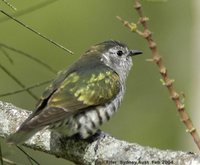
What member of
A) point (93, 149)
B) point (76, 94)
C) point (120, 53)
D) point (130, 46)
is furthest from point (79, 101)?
point (130, 46)

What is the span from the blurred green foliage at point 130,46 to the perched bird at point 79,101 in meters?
6.44

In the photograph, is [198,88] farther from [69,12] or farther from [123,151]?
[123,151]

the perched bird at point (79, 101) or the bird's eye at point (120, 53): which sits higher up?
the bird's eye at point (120, 53)

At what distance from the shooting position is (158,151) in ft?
14.6

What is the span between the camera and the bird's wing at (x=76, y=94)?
16.8ft

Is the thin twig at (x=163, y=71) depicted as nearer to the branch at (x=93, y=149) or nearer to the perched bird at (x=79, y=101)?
the branch at (x=93, y=149)

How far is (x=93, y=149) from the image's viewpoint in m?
4.96

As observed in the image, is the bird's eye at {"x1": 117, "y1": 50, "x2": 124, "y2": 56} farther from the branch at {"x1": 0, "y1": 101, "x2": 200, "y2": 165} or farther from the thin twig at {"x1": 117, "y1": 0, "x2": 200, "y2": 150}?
the thin twig at {"x1": 117, "y1": 0, "x2": 200, "y2": 150}

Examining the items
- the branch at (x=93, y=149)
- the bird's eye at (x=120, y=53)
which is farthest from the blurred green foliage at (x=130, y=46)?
the branch at (x=93, y=149)

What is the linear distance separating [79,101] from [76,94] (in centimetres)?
11

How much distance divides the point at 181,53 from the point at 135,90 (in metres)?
1.34

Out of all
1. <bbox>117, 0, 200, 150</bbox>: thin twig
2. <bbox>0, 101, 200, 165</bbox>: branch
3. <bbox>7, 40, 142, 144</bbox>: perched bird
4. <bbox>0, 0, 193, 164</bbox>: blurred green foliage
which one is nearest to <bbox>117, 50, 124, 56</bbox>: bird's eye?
<bbox>7, 40, 142, 144</bbox>: perched bird

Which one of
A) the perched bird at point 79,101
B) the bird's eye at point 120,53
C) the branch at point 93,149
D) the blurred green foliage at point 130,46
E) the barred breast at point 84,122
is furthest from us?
the blurred green foliage at point 130,46

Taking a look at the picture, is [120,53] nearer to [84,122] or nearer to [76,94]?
[76,94]
